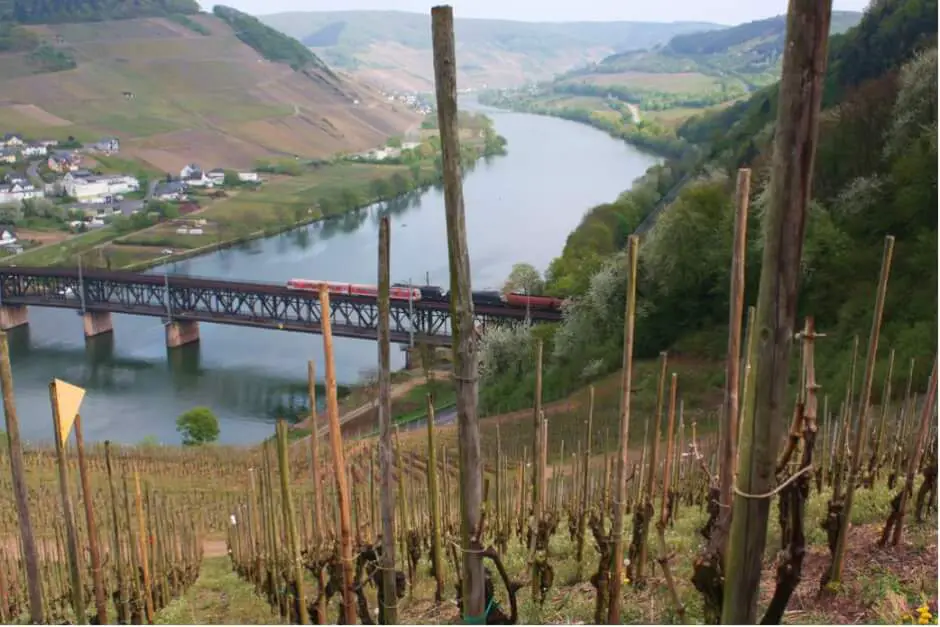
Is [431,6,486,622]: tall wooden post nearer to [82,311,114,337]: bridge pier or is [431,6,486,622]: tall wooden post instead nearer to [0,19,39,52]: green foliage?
[82,311,114,337]: bridge pier

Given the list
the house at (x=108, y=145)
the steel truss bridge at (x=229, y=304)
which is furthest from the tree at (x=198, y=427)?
the house at (x=108, y=145)

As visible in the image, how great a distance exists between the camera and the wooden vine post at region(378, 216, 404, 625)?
8.21 ft

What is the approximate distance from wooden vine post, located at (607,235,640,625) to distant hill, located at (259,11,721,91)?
3751 inches

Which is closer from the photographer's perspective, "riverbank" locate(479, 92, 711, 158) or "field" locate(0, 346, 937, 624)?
"field" locate(0, 346, 937, 624)

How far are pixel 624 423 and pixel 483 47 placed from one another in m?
113

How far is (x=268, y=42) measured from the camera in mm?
84250

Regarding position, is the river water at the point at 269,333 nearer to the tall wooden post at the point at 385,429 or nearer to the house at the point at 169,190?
the house at the point at 169,190

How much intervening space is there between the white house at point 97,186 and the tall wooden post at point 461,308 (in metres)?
51.9

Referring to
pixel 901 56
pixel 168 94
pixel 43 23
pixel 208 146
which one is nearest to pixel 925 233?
pixel 901 56

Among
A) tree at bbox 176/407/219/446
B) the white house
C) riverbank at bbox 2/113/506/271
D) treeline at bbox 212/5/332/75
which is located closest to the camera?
tree at bbox 176/407/219/446

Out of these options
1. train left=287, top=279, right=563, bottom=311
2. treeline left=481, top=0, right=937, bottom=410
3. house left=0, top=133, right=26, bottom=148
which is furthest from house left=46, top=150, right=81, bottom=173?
treeline left=481, top=0, right=937, bottom=410

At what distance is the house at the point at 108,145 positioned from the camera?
191 ft

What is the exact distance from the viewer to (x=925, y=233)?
14.2 m

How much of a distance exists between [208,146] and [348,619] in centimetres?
6346
